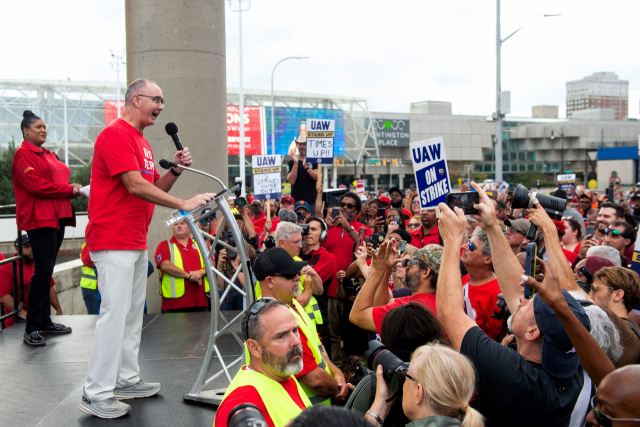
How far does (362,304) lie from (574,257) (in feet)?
13.1

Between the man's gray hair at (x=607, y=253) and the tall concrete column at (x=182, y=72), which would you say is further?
the tall concrete column at (x=182, y=72)

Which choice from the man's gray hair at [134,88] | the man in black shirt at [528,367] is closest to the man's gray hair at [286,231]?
the man's gray hair at [134,88]

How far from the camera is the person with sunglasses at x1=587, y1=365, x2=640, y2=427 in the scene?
1.75 meters

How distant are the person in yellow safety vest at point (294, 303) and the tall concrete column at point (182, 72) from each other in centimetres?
404

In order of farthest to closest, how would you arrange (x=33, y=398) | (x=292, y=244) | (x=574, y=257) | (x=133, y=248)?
1. (x=574, y=257)
2. (x=292, y=244)
3. (x=33, y=398)
4. (x=133, y=248)

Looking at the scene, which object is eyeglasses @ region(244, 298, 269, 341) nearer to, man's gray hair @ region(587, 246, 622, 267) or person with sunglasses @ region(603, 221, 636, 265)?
man's gray hair @ region(587, 246, 622, 267)

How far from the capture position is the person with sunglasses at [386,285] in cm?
373

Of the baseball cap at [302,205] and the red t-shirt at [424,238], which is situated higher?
the baseball cap at [302,205]

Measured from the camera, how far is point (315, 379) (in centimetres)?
327

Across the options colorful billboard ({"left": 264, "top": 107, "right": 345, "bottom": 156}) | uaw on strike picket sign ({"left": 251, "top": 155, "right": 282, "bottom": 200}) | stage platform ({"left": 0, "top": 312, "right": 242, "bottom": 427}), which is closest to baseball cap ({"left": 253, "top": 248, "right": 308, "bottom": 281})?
stage platform ({"left": 0, "top": 312, "right": 242, "bottom": 427})

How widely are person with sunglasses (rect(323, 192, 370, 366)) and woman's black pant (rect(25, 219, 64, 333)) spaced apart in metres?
2.95

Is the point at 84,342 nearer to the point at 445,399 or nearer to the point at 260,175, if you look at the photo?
the point at 445,399

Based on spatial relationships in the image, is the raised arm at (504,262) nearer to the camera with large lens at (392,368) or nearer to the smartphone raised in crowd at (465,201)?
the smartphone raised in crowd at (465,201)

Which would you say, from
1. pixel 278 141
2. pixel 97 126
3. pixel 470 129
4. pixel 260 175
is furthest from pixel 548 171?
pixel 260 175
